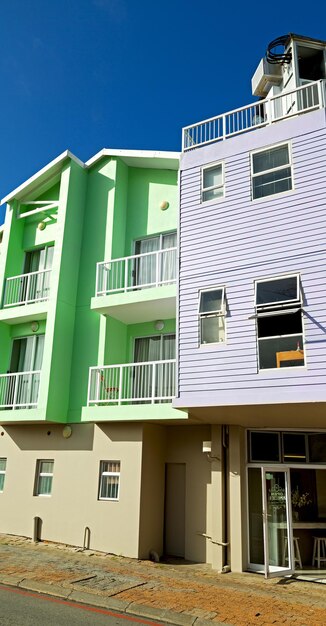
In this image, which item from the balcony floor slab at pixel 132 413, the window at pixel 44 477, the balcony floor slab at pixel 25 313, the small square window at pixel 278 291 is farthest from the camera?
the balcony floor slab at pixel 25 313

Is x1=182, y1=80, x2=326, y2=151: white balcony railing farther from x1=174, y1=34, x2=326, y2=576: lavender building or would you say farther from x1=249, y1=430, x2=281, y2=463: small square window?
x1=249, y1=430, x2=281, y2=463: small square window

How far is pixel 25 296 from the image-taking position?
55.0ft

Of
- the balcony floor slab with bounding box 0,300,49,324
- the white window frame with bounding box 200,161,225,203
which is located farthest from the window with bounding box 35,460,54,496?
the white window frame with bounding box 200,161,225,203

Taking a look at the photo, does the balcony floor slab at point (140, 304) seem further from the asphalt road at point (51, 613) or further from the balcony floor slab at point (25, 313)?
the asphalt road at point (51, 613)

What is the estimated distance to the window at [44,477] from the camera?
14.3 metres

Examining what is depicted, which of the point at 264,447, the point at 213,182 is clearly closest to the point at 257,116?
the point at 213,182

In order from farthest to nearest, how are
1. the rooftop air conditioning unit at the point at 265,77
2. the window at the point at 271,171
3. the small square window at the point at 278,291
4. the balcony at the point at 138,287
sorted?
1. the rooftop air conditioning unit at the point at 265,77
2. the balcony at the point at 138,287
3. the window at the point at 271,171
4. the small square window at the point at 278,291

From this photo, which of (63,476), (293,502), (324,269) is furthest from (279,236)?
(63,476)

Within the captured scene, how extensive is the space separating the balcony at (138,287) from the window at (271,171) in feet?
9.84

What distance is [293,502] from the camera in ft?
40.5

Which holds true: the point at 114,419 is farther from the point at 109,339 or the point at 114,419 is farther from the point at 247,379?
the point at 247,379

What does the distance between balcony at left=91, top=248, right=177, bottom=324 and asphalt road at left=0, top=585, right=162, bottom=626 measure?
7421 millimetres

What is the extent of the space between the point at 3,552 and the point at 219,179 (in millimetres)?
10605

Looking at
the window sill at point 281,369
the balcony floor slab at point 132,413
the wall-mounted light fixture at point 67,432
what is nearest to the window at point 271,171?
the window sill at point 281,369
